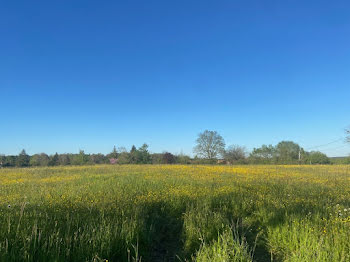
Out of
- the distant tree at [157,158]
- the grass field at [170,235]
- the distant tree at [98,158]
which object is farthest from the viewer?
the distant tree at [98,158]

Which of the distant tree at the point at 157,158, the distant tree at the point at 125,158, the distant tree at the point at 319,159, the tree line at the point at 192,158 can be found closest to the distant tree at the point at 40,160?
the tree line at the point at 192,158

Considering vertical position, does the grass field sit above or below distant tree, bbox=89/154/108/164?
above

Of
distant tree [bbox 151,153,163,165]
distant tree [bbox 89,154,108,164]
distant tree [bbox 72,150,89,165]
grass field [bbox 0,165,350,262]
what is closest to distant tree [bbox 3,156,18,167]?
distant tree [bbox 72,150,89,165]

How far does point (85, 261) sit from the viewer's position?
8.98 ft

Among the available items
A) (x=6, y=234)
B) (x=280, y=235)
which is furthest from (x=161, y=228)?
(x=6, y=234)

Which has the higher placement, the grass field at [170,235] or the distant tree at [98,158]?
the grass field at [170,235]

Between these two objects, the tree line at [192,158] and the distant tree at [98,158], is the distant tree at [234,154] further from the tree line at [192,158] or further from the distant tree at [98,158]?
the distant tree at [98,158]

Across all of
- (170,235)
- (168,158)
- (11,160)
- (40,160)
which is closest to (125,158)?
(168,158)

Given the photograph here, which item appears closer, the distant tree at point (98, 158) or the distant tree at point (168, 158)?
the distant tree at point (168, 158)

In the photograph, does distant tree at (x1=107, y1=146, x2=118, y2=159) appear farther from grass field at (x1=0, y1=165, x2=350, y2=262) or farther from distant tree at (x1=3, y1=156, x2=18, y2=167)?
grass field at (x1=0, y1=165, x2=350, y2=262)

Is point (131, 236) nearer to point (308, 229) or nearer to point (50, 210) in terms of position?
point (50, 210)

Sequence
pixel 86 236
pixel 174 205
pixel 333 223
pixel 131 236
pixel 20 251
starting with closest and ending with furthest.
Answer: pixel 20 251
pixel 86 236
pixel 131 236
pixel 333 223
pixel 174 205

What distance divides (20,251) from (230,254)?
3054mm

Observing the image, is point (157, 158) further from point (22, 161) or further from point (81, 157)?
point (22, 161)
